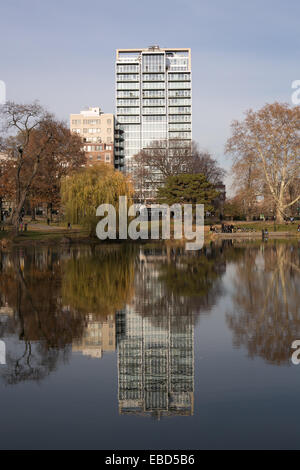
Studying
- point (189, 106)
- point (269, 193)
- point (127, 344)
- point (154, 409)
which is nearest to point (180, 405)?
point (154, 409)

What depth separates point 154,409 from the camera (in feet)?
23.0

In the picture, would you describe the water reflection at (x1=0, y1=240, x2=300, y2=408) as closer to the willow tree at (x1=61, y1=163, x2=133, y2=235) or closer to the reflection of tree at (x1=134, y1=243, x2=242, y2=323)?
the reflection of tree at (x1=134, y1=243, x2=242, y2=323)

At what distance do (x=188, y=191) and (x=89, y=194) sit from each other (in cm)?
1939

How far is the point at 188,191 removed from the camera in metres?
63.1

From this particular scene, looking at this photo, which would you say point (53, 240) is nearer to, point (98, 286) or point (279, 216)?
point (98, 286)

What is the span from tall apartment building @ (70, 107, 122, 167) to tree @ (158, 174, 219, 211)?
6991cm

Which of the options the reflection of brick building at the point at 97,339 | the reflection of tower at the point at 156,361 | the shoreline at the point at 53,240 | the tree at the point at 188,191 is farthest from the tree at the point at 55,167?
the reflection of brick building at the point at 97,339

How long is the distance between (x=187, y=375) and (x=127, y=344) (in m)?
2.13

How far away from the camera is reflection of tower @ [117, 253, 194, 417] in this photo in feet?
23.4

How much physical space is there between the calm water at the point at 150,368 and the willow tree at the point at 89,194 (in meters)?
29.2

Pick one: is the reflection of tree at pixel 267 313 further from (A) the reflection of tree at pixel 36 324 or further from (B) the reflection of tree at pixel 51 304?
(A) the reflection of tree at pixel 36 324

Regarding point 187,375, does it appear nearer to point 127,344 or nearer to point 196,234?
point 127,344

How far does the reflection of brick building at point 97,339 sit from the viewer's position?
9.69 meters

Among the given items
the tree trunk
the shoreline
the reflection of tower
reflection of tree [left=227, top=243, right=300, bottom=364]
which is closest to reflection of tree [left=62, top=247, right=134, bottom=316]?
the reflection of tower
